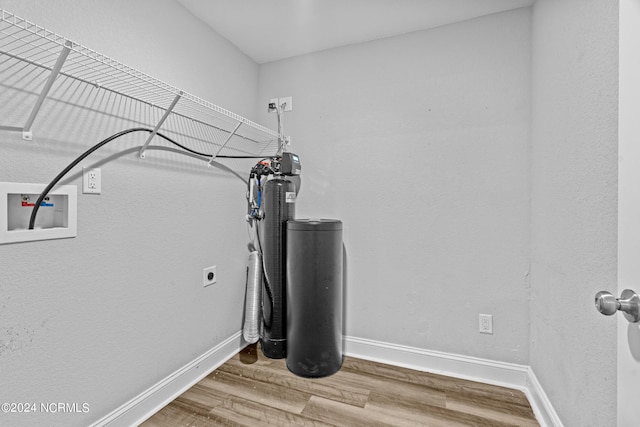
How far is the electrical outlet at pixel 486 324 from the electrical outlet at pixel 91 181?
7.11 ft

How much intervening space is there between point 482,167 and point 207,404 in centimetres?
208

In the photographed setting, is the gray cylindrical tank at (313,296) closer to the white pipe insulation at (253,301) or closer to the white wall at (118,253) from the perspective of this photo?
the white pipe insulation at (253,301)

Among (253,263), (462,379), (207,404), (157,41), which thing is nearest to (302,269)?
(253,263)

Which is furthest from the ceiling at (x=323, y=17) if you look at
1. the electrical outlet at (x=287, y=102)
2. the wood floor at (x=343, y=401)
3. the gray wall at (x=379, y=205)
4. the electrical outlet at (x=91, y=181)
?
the wood floor at (x=343, y=401)

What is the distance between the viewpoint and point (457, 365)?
1885mm

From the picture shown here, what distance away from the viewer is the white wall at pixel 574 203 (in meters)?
1.00

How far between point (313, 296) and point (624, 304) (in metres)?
1.38

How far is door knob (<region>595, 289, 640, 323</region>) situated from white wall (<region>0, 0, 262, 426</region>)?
1711 mm

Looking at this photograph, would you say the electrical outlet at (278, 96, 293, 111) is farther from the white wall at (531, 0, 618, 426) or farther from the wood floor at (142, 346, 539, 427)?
the wood floor at (142, 346, 539, 427)

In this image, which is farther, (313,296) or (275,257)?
(275,257)

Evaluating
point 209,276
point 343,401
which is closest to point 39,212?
point 209,276

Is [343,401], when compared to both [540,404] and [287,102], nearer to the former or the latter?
[540,404]

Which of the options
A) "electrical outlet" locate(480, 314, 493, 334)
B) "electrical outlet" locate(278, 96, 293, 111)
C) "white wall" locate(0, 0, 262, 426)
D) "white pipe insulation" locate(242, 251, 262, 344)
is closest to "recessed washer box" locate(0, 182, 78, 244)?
"white wall" locate(0, 0, 262, 426)

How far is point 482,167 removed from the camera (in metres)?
1.85
